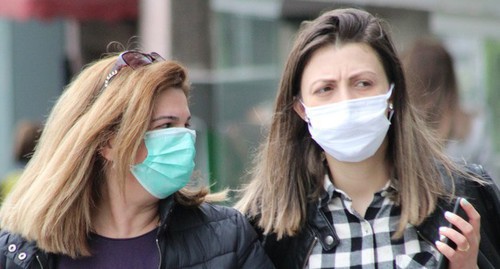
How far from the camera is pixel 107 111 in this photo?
3.63 meters

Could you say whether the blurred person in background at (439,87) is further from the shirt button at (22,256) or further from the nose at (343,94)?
the shirt button at (22,256)

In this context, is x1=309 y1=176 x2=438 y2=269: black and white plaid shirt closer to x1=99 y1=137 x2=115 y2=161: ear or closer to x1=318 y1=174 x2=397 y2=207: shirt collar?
x1=318 y1=174 x2=397 y2=207: shirt collar

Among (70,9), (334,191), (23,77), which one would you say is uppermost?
(334,191)

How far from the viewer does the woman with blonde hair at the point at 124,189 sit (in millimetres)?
→ 3639

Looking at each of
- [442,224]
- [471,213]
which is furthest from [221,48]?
[471,213]

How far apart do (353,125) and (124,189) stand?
81cm

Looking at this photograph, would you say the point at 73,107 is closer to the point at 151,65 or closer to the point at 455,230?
the point at 151,65

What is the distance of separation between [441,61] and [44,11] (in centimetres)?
521

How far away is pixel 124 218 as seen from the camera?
3.73 meters

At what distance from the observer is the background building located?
24.5ft

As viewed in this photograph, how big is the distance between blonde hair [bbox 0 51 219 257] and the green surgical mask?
0.06m

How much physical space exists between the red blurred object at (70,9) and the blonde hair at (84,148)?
233 inches

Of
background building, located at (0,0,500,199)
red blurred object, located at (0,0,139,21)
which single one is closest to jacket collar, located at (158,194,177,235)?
background building, located at (0,0,500,199)

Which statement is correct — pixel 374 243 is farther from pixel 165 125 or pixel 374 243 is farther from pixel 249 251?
pixel 165 125
